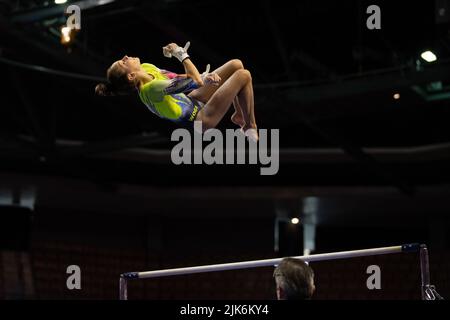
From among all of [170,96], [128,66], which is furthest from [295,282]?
[128,66]

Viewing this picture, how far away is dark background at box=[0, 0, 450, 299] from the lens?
37.6 ft

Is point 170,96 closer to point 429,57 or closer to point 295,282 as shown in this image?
point 295,282

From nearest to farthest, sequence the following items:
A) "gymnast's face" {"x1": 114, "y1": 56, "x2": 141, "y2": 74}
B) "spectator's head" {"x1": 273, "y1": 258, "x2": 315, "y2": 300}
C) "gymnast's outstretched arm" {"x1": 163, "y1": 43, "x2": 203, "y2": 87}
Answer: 1. "spectator's head" {"x1": 273, "y1": 258, "x2": 315, "y2": 300}
2. "gymnast's outstretched arm" {"x1": 163, "y1": 43, "x2": 203, "y2": 87}
3. "gymnast's face" {"x1": 114, "y1": 56, "x2": 141, "y2": 74}

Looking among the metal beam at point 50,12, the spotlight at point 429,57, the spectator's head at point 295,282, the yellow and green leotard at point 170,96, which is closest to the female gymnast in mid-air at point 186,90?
the yellow and green leotard at point 170,96

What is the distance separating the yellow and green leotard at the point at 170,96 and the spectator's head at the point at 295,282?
2106 mm

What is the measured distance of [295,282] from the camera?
4199 millimetres

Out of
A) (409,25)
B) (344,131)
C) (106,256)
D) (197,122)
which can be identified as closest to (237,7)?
(409,25)

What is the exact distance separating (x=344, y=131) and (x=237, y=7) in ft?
14.2

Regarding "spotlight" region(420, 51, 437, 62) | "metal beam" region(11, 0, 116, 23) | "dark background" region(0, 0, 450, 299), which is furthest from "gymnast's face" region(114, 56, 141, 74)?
"spotlight" region(420, 51, 437, 62)

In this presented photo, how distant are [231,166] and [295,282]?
1264 centimetres

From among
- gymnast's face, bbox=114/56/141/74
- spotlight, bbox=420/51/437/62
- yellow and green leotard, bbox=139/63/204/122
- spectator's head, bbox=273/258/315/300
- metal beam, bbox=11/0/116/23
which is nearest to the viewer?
spectator's head, bbox=273/258/315/300

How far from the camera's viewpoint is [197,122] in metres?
6.35

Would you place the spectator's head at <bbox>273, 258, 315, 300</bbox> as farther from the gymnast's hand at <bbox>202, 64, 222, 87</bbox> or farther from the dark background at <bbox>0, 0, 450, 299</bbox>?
the dark background at <bbox>0, 0, 450, 299</bbox>

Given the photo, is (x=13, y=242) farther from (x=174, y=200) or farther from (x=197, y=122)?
(x=197, y=122)
